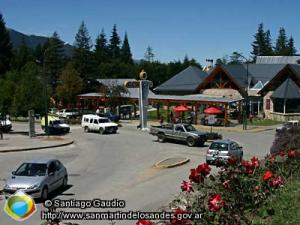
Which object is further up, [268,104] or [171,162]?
[268,104]

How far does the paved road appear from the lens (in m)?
19.7

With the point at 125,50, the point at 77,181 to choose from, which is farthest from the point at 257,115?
the point at 125,50

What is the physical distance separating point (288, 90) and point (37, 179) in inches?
1958

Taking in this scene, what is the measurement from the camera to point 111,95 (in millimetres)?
66062

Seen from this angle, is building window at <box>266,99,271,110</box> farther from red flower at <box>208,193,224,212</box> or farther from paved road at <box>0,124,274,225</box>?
red flower at <box>208,193,224,212</box>

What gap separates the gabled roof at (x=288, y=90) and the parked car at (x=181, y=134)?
86.5ft

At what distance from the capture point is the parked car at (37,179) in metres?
17.8

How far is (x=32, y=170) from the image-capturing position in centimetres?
1909

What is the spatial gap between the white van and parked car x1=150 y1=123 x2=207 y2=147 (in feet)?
27.2

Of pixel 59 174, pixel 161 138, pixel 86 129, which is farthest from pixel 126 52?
pixel 59 174

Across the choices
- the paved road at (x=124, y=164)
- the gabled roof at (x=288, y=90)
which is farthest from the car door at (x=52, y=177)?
the gabled roof at (x=288, y=90)

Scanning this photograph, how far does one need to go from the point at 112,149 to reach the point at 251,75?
141 ft

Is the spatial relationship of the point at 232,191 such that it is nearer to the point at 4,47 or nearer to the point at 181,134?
the point at 181,134

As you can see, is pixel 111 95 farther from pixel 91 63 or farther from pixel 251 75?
pixel 91 63
